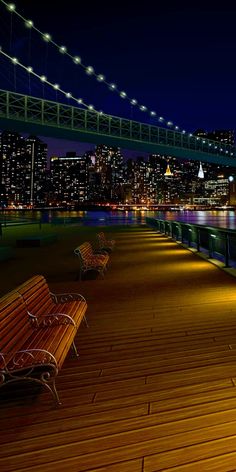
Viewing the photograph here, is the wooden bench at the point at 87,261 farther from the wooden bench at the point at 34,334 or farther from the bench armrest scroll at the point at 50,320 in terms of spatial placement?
the bench armrest scroll at the point at 50,320

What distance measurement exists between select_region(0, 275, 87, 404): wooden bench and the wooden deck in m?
0.27

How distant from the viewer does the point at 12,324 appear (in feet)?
12.6

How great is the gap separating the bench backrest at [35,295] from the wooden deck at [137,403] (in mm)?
576

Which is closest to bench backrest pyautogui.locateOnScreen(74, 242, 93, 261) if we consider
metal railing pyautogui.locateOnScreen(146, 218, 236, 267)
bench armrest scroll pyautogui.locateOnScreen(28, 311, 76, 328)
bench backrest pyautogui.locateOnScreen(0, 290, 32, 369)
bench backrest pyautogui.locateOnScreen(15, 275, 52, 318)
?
metal railing pyautogui.locateOnScreen(146, 218, 236, 267)

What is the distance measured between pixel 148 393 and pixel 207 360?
0.93 m

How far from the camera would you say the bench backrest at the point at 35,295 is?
4.48m

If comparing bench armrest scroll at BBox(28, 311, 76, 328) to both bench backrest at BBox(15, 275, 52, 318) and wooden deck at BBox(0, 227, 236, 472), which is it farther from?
wooden deck at BBox(0, 227, 236, 472)

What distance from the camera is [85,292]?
8.03 metres

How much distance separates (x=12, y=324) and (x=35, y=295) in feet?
3.05

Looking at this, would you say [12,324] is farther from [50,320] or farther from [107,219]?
[107,219]

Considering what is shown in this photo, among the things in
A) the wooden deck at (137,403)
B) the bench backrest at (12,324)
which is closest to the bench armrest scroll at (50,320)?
the bench backrest at (12,324)

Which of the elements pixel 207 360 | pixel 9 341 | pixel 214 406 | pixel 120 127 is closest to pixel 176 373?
pixel 207 360

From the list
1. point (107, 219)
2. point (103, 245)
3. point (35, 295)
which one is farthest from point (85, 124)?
point (35, 295)

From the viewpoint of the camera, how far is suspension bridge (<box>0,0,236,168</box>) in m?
56.8
